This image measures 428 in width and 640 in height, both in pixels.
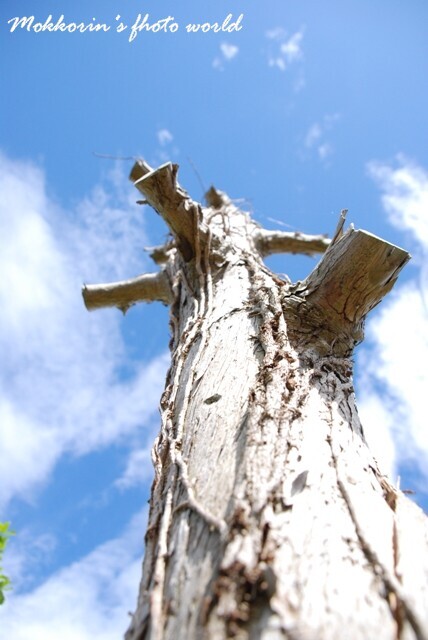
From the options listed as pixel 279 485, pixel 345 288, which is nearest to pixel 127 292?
pixel 345 288

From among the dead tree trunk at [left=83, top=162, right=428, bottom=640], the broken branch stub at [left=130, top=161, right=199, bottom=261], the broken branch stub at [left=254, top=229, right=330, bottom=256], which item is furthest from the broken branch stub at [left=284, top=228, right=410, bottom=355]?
the broken branch stub at [left=254, top=229, right=330, bottom=256]

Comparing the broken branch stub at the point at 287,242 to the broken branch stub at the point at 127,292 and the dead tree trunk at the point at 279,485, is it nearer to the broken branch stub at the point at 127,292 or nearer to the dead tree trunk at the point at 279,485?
the broken branch stub at the point at 127,292

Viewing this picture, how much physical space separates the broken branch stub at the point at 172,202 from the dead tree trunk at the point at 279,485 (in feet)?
Answer: 1.87

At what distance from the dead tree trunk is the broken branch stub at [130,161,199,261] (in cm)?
57

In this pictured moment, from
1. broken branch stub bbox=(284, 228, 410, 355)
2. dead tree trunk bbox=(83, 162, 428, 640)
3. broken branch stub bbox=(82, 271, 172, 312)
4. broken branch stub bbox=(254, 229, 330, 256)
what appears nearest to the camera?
dead tree trunk bbox=(83, 162, 428, 640)

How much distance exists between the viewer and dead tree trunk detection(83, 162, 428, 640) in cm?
98

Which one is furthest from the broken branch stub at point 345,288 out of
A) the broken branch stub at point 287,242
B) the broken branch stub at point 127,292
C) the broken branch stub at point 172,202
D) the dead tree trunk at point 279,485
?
the broken branch stub at point 287,242

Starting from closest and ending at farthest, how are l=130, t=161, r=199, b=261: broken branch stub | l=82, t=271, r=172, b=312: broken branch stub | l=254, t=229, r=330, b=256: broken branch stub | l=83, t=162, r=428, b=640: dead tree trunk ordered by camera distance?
1. l=83, t=162, r=428, b=640: dead tree trunk
2. l=130, t=161, r=199, b=261: broken branch stub
3. l=82, t=271, r=172, b=312: broken branch stub
4. l=254, t=229, r=330, b=256: broken branch stub

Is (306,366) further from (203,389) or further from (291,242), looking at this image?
(291,242)

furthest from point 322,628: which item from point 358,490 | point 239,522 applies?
point 358,490

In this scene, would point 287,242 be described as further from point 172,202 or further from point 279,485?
point 279,485

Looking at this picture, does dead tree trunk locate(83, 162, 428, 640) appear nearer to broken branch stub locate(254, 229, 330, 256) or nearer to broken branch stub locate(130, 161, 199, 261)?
broken branch stub locate(130, 161, 199, 261)

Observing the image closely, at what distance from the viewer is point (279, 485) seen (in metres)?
1.27

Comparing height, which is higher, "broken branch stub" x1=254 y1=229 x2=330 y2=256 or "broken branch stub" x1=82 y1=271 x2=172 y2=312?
"broken branch stub" x1=254 y1=229 x2=330 y2=256
